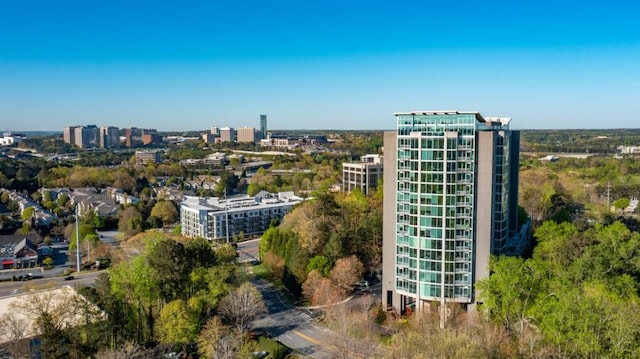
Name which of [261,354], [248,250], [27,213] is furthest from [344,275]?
[27,213]

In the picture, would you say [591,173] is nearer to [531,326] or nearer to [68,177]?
[531,326]

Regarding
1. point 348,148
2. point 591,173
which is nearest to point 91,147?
point 348,148

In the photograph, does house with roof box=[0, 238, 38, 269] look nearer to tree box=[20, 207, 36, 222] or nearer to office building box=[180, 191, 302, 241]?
tree box=[20, 207, 36, 222]

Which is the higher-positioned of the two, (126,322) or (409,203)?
(409,203)

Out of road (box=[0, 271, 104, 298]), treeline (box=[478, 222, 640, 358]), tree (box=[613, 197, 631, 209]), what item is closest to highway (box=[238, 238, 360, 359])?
treeline (box=[478, 222, 640, 358])

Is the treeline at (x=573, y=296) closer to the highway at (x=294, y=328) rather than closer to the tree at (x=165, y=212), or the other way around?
the highway at (x=294, y=328)

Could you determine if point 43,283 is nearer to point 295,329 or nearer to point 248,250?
point 248,250
